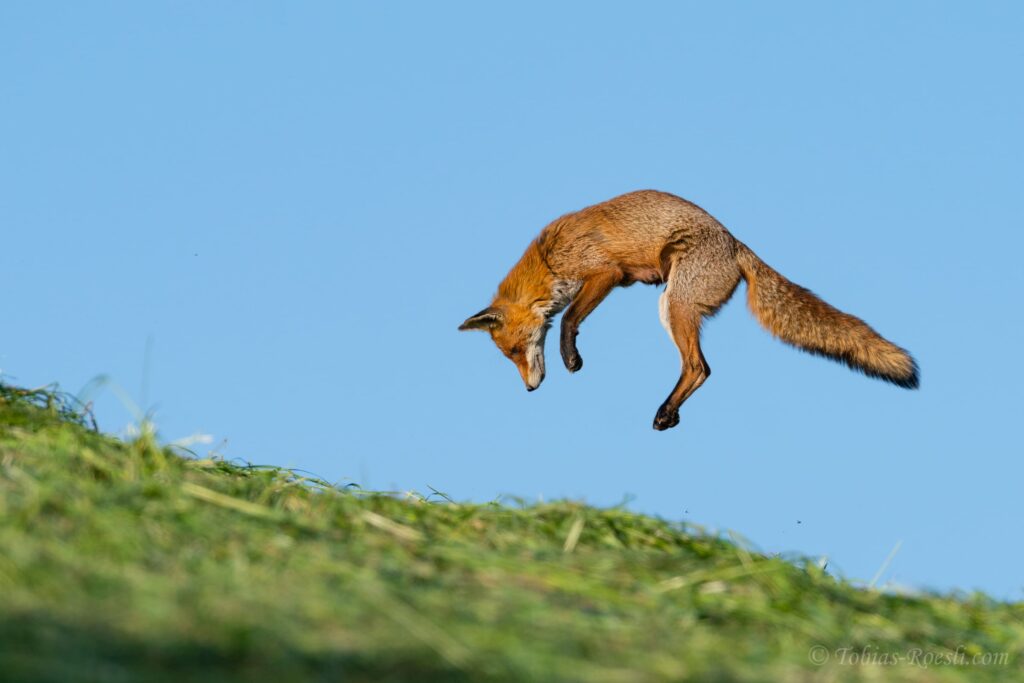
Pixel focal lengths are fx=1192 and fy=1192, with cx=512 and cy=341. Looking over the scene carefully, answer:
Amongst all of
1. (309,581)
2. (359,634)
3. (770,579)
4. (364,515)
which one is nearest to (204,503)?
(364,515)

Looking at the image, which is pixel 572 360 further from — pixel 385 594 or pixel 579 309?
pixel 385 594

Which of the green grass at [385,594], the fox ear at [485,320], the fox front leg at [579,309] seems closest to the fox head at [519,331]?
the fox ear at [485,320]

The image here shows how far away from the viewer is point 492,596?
11.4 feet

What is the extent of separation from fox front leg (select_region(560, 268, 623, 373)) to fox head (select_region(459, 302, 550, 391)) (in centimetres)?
96

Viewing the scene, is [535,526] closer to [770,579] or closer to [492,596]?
[770,579]

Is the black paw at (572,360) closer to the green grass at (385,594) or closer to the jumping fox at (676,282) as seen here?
the jumping fox at (676,282)

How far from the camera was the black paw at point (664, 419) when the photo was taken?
11016mm

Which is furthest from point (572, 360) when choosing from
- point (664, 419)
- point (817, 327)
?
point (817, 327)

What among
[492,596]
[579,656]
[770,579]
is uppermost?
[770,579]

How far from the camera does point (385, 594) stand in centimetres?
322

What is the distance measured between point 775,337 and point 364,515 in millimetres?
7189

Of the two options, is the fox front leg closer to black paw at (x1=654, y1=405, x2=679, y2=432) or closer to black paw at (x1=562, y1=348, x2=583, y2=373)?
black paw at (x1=562, y1=348, x2=583, y2=373)

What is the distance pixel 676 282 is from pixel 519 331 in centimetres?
249

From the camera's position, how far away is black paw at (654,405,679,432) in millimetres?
11016
